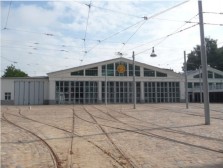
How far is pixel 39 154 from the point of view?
9.99 m

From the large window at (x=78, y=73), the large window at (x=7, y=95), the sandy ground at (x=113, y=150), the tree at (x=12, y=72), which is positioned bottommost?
the sandy ground at (x=113, y=150)

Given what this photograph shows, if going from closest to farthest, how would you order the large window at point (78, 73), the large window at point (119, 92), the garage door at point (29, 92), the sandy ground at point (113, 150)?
the sandy ground at point (113, 150) → the large window at point (78, 73) → the garage door at point (29, 92) → the large window at point (119, 92)

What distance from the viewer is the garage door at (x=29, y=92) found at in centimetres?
5381

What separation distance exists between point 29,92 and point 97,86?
11520mm

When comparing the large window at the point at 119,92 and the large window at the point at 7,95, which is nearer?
the large window at the point at 7,95

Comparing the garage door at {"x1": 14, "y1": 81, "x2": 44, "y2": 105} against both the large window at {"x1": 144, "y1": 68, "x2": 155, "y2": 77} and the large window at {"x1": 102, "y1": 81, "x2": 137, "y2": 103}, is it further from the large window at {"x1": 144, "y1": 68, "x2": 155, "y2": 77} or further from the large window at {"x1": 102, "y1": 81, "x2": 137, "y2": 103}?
the large window at {"x1": 144, "y1": 68, "x2": 155, "y2": 77}

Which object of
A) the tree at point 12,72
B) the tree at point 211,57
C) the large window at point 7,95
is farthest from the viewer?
the tree at point 12,72

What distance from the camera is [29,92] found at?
177 ft

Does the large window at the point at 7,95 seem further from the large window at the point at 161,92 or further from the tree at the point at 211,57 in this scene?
the tree at the point at 211,57

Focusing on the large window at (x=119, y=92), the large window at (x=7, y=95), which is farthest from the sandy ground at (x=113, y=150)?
the large window at (x=119, y=92)

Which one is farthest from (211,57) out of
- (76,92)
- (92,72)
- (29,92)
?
(29,92)

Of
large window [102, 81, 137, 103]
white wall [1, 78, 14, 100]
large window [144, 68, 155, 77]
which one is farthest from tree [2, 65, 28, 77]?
large window [144, 68, 155, 77]

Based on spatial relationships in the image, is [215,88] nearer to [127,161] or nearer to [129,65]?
[129,65]

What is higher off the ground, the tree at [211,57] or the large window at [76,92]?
the tree at [211,57]
